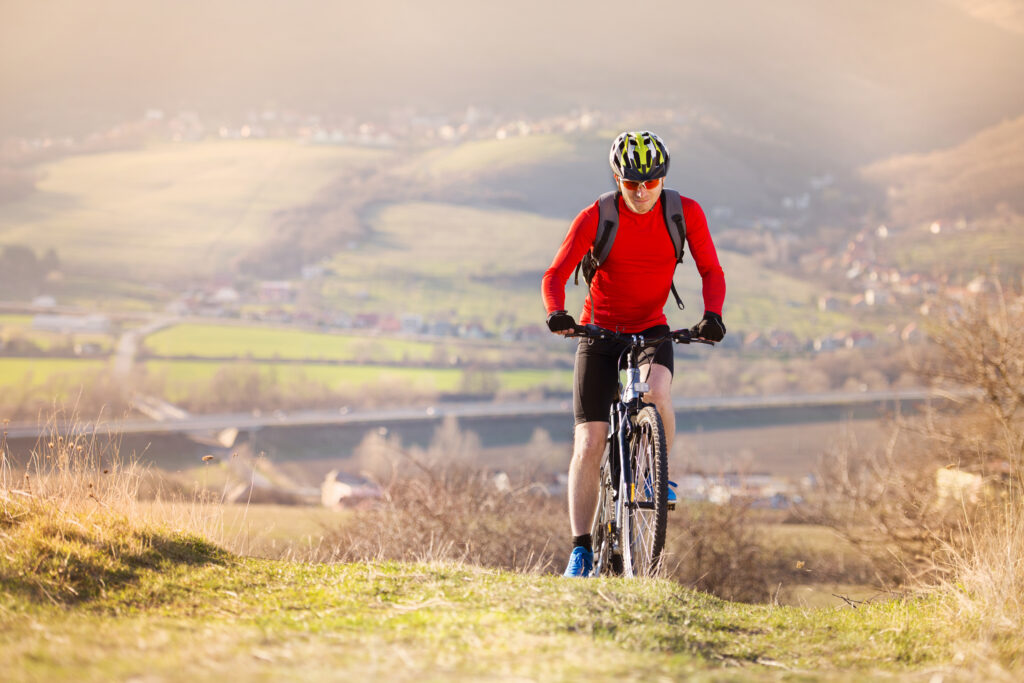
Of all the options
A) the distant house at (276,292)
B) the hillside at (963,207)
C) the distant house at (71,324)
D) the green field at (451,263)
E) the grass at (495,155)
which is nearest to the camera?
the distant house at (71,324)

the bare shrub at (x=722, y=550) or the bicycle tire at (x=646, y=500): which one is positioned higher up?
the bicycle tire at (x=646, y=500)

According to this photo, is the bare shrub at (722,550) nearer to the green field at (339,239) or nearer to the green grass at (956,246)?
the green field at (339,239)

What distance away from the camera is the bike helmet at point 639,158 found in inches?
194

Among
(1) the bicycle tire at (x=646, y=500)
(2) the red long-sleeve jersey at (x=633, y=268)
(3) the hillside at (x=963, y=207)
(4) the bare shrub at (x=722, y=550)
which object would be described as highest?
(3) the hillside at (x=963, y=207)

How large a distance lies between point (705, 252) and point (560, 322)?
3.64 feet

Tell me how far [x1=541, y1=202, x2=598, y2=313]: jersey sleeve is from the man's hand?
7.0 inches

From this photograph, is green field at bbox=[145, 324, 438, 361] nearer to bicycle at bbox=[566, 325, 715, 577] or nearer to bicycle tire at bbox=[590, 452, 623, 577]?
bicycle tire at bbox=[590, 452, 623, 577]

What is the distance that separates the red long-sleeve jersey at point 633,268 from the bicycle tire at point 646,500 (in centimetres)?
70

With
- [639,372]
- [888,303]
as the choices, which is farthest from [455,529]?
[888,303]

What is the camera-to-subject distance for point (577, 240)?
5.04 meters

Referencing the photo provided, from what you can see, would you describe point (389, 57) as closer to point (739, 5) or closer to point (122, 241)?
point (739, 5)

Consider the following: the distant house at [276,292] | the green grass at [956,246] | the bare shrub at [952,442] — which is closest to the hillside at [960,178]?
the green grass at [956,246]

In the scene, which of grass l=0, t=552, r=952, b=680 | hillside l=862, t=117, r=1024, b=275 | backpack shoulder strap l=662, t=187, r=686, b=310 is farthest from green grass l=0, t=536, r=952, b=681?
hillside l=862, t=117, r=1024, b=275

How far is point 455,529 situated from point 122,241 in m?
123
